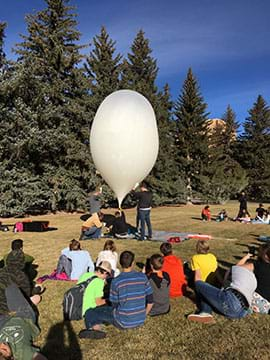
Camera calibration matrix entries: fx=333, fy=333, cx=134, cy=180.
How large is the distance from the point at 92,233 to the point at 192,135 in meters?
24.1

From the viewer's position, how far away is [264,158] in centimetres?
4009

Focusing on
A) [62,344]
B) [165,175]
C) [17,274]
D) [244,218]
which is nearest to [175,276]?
[62,344]

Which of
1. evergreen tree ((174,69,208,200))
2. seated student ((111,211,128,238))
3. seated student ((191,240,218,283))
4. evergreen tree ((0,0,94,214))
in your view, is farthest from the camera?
evergreen tree ((174,69,208,200))

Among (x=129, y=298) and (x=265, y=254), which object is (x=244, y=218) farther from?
(x=129, y=298)

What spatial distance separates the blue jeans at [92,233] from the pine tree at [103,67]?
1580 centimetres

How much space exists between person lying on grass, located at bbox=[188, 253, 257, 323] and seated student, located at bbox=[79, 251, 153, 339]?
0.78 metres

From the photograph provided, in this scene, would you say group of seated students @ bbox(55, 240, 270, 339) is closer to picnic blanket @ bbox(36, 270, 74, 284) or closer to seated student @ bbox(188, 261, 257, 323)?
seated student @ bbox(188, 261, 257, 323)

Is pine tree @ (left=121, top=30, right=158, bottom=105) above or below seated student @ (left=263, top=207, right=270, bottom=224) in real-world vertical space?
above

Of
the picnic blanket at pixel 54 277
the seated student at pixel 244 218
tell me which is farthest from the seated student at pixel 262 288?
the seated student at pixel 244 218

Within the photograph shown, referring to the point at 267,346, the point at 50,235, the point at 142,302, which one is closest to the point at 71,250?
the point at 142,302

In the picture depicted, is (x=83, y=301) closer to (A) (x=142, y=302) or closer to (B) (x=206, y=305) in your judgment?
(A) (x=142, y=302)

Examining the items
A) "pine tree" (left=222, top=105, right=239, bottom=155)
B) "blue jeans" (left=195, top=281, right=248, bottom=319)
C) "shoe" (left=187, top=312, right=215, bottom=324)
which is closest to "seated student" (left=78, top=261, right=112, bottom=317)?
"shoe" (left=187, top=312, right=215, bottom=324)

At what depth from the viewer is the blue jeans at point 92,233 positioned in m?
10.7

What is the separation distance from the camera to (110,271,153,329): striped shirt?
13.4 ft
